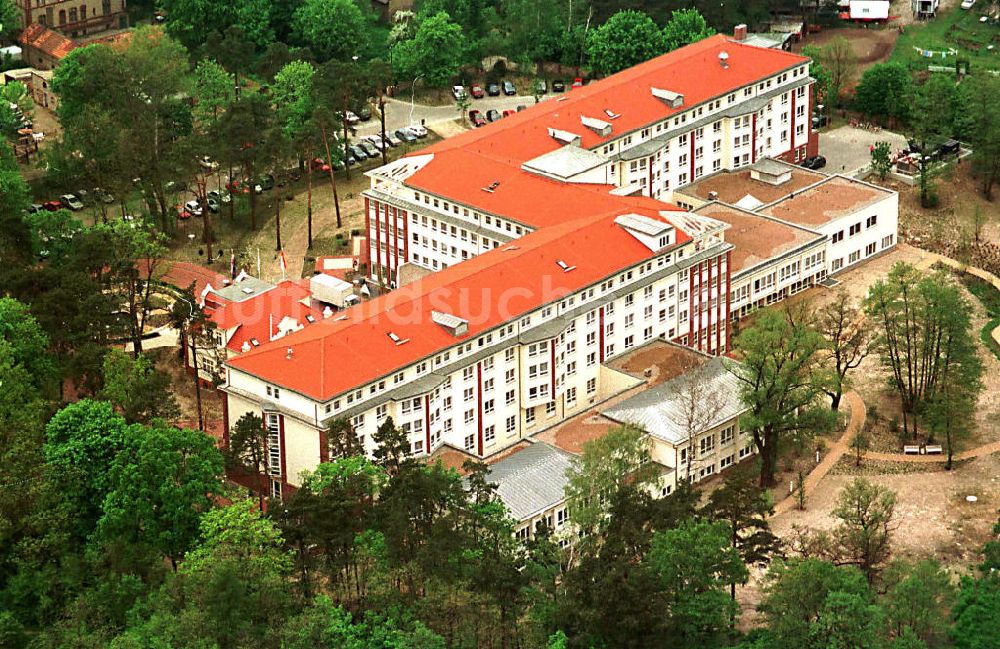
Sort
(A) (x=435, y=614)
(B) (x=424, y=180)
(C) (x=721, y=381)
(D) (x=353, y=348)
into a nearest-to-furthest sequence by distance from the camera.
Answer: (A) (x=435, y=614) → (D) (x=353, y=348) → (C) (x=721, y=381) → (B) (x=424, y=180)

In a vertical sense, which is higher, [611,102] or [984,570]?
[611,102]

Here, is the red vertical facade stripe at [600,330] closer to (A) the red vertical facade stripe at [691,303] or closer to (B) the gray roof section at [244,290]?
(A) the red vertical facade stripe at [691,303]

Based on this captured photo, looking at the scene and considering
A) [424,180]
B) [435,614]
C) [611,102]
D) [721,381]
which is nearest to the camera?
[435,614]

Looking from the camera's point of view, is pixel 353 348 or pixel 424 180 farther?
pixel 424 180

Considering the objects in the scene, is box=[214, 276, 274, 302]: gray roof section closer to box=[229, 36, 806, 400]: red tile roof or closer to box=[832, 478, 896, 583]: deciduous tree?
box=[229, 36, 806, 400]: red tile roof

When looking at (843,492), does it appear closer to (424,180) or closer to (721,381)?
(721,381)

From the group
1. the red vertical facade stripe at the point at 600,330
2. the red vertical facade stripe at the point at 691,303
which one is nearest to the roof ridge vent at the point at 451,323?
the red vertical facade stripe at the point at 600,330

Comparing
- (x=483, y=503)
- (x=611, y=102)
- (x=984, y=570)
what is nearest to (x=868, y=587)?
(x=984, y=570)
